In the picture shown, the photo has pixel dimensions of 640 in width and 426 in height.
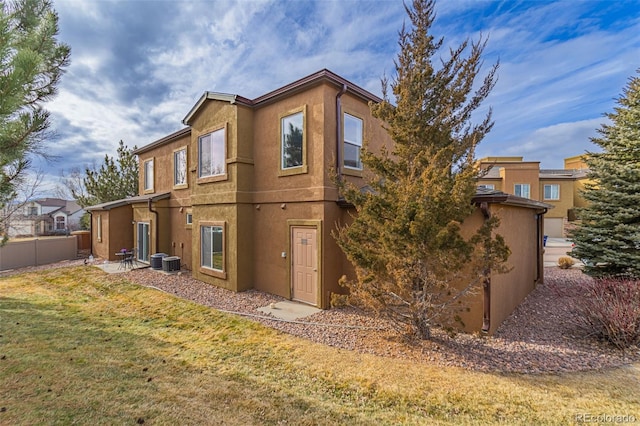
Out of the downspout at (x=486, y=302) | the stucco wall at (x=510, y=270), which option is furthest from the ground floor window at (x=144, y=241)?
the downspout at (x=486, y=302)

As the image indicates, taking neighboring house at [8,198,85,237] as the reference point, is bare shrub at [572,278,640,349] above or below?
A: below

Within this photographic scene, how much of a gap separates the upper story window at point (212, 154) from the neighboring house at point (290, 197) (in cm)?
4

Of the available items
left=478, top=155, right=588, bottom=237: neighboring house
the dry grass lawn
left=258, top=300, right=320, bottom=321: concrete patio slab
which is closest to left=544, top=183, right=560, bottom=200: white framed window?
left=478, top=155, right=588, bottom=237: neighboring house

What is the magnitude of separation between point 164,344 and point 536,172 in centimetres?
3329

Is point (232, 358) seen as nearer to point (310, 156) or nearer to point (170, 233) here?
point (310, 156)

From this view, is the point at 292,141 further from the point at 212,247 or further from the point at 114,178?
the point at 114,178

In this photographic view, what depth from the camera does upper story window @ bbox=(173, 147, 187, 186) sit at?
1452 centimetres

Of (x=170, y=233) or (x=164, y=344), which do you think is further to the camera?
(x=170, y=233)

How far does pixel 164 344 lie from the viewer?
6.04 m

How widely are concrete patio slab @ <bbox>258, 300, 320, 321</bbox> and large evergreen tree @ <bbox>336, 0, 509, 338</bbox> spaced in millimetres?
2235

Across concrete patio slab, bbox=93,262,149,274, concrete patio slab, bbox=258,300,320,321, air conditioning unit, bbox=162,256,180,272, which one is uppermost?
air conditioning unit, bbox=162,256,180,272

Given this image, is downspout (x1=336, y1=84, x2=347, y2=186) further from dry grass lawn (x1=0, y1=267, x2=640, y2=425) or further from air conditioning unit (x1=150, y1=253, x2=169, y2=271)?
air conditioning unit (x1=150, y1=253, x2=169, y2=271)

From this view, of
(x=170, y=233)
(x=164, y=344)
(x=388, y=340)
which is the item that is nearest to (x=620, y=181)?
(x=388, y=340)
